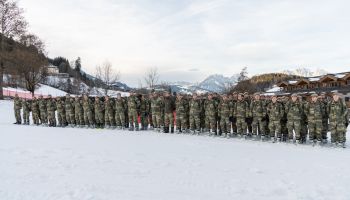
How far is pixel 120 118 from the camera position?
66.4 feet

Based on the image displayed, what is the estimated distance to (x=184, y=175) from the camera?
29.3ft

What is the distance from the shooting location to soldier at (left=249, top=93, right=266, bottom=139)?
1667cm

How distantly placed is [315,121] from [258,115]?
2.30m

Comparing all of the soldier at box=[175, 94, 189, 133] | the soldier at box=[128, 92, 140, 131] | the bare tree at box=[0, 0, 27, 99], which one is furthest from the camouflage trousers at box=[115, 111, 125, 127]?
the bare tree at box=[0, 0, 27, 99]

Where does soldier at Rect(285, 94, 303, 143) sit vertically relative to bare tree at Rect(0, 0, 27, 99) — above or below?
below

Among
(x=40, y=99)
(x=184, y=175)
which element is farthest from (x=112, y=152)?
(x=40, y=99)

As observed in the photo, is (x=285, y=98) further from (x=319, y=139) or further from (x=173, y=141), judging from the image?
(x=173, y=141)

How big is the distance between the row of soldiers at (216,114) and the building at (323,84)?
109ft

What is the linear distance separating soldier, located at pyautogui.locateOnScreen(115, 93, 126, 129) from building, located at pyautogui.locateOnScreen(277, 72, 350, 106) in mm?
33753

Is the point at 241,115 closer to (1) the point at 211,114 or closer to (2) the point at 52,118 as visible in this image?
(1) the point at 211,114

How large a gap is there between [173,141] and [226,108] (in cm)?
356

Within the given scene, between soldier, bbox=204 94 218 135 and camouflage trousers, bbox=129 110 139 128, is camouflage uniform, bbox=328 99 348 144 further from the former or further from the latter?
camouflage trousers, bbox=129 110 139 128

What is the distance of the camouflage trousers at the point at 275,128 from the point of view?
16.2 m

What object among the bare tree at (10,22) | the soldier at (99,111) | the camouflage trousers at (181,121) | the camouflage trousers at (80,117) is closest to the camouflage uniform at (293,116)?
the camouflage trousers at (181,121)
